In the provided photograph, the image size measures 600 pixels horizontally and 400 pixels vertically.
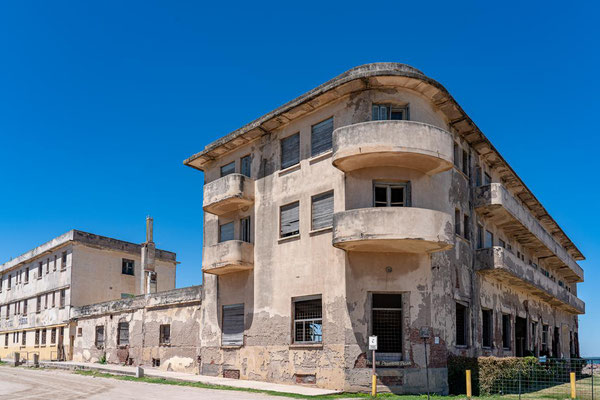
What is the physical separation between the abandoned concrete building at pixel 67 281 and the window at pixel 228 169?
11.6 m

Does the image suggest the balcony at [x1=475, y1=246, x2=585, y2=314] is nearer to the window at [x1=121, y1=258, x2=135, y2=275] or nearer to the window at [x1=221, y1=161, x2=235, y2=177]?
the window at [x1=221, y1=161, x2=235, y2=177]

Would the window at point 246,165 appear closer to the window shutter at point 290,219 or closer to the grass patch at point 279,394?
the window shutter at point 290,219

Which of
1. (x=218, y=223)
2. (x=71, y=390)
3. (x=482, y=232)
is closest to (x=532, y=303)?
(x=482, y=232)

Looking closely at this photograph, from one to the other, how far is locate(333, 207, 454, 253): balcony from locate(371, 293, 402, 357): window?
2.06m

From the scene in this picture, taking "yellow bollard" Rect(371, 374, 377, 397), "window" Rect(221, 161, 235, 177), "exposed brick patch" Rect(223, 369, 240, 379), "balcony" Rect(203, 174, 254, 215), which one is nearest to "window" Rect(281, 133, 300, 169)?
"balcony" Rect(203, 174, 254, 215)

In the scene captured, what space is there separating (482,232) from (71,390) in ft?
61.0

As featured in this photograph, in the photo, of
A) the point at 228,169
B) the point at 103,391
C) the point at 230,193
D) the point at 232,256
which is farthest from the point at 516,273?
the point at 103,391

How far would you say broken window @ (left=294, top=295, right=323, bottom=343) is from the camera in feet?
73.9

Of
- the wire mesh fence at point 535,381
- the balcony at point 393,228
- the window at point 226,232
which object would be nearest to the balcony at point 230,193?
the window at point 226,232

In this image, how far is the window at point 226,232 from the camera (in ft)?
92.2

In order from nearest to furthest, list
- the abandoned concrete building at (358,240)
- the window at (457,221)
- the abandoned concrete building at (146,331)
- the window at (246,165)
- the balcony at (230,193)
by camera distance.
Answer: the abandoned concrete building at (358,240) → the window at (457,221) → the balcony at (230,193) → the window at (246,165) → the abandoned concrete building at (146,331)

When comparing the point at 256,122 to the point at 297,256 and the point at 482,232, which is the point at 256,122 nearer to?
the point at 297,256

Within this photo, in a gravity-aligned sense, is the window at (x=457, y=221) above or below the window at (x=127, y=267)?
above

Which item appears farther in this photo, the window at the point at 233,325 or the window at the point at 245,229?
the window at the point at 245,229
